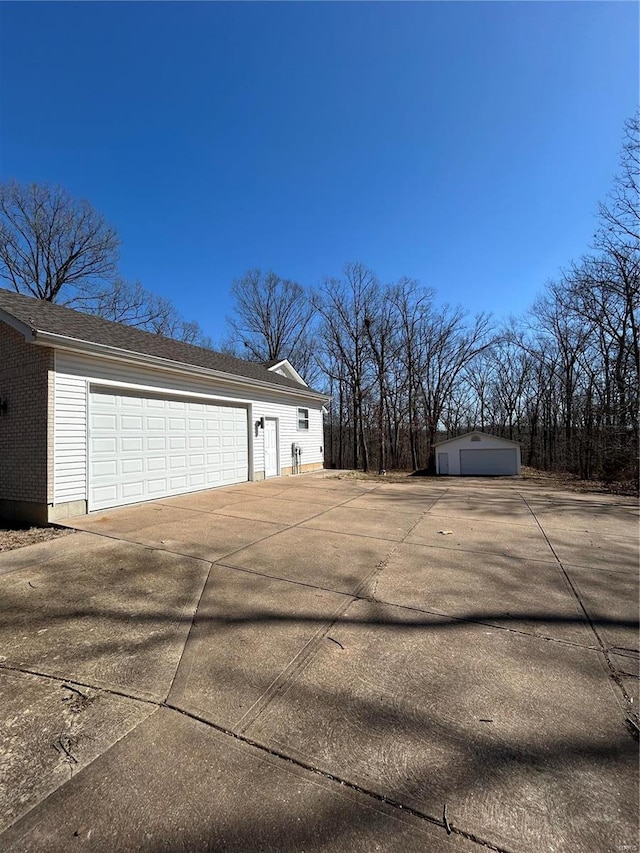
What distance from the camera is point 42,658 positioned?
2527mm

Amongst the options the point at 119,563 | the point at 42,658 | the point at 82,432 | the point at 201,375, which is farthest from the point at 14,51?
the point at 42,658

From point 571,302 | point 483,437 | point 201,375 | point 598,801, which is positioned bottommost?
point 598,801

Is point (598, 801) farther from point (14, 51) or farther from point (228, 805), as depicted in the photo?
point (14, 51)

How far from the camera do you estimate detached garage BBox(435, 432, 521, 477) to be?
19.8m

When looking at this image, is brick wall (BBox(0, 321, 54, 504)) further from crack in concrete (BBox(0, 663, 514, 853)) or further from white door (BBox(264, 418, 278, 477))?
white door (BBox(264, 418, 278, 477))

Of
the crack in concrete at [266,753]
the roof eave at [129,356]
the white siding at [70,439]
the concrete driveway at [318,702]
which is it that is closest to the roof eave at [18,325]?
the roof eave at [129,356]

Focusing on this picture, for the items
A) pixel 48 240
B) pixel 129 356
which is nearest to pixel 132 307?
pixel 48 240

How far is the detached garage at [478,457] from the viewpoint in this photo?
19769 millimetres

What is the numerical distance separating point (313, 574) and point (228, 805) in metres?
2.55

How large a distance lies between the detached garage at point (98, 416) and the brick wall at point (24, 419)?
18 mm

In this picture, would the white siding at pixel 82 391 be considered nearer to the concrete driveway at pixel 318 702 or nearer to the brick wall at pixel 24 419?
the brick wall at pixel 24 419

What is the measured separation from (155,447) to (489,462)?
57.6 feet

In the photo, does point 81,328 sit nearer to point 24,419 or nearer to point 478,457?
point 24,419

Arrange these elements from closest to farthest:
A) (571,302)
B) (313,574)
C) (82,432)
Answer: (313,574)
(82,432)
(571,302)
